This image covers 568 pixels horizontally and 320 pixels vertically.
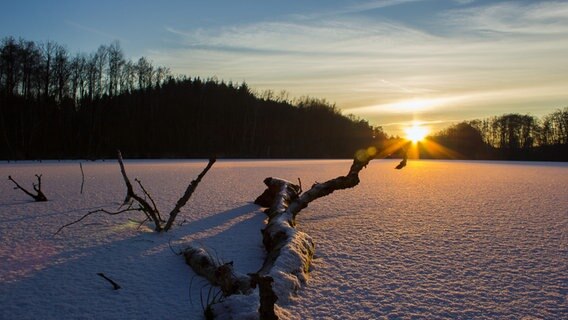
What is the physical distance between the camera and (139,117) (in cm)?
5447

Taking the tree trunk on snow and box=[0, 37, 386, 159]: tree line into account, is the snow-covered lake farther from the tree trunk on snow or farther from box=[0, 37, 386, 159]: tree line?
box=[0, 37, 386, 159]: tree line

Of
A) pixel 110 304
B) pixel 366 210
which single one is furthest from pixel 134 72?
pixel 110 304

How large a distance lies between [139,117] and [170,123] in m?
5.52

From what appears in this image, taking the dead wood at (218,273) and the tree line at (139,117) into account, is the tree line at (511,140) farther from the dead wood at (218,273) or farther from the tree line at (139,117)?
the dead wood at (218,273)

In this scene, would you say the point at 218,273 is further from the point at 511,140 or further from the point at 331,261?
the point at 511,140

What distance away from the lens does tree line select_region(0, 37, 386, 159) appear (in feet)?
136

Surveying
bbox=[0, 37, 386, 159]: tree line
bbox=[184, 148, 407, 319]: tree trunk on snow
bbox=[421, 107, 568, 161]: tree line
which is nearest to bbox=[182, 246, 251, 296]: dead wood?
bbox=[184, 148, 407, 319]: tree trunk on snow

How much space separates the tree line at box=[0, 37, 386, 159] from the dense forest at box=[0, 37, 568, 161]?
114mm

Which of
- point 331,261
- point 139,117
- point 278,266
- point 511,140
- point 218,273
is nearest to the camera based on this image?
point 218,273

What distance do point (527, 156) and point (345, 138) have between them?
1230 inches

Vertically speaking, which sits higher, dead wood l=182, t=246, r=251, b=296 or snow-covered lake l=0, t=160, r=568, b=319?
dead wood l=182, t=246, r=251, b=296

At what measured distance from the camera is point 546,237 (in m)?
6.08

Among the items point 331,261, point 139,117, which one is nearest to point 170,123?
point 139,117

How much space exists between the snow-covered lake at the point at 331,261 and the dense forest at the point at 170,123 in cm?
224
